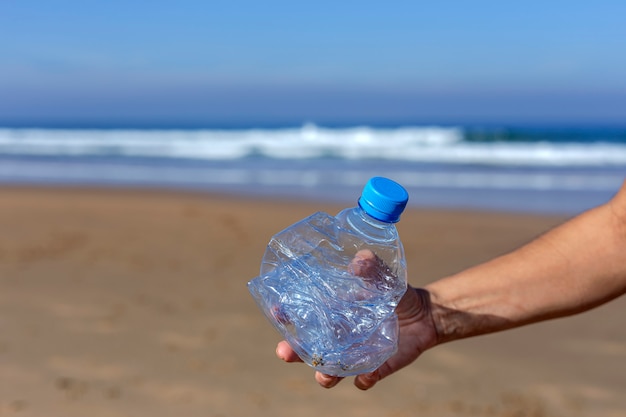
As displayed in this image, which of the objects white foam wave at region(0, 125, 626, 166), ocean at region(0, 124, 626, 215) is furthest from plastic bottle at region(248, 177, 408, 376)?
white foam wave at region(0, 125, 626, 166)

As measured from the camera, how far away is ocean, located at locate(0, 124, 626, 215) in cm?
1177

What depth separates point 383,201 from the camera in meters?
1.55

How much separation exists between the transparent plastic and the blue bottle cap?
174 mm

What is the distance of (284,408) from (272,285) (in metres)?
2.27

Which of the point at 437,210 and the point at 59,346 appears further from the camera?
the point at 437,210

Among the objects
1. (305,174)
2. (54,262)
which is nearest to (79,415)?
(54,262)

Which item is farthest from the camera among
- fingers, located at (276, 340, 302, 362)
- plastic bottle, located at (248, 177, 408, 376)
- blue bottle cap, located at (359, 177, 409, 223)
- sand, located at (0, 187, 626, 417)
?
sand, located at (0, 187, 626, 417)

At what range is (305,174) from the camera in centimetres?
1464

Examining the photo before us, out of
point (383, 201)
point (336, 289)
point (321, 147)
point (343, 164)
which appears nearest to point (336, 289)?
point (336, 289)

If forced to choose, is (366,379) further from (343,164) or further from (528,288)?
(343,164)

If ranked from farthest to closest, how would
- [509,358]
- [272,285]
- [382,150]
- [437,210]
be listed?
[382,150] → [437,210] → [509,358] → [272,285]

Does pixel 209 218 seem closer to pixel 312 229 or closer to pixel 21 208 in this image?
pixel 21 208

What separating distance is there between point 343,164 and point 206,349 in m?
12.5

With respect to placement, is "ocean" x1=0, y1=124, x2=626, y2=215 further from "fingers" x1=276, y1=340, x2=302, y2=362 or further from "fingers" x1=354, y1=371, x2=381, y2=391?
"fingers" x1=276, y1=340, x2=302, y2=362
